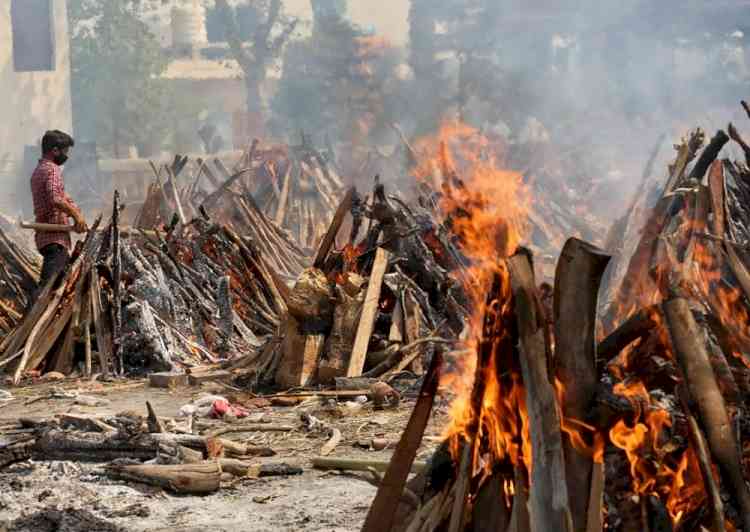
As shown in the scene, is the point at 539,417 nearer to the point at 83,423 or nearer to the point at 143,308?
the point at 83,423

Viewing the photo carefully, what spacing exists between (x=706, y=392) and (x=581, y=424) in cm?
38

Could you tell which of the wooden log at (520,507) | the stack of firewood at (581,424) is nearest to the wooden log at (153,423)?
the stack of firewood at (581,424)

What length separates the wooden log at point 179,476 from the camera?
6727 mm

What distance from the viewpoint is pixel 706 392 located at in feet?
12.7

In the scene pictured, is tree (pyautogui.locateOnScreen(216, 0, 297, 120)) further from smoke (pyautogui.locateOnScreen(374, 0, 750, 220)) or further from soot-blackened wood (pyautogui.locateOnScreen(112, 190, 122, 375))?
soot-blackened wood (pyautogui.locateOnScreen(112, 190, 122, 375))

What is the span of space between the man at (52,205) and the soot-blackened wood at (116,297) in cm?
30

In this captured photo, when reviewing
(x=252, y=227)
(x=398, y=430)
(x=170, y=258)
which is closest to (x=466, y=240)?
(x=170, y=258)

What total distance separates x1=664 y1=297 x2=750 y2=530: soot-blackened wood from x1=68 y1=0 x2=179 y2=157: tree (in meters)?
46.0

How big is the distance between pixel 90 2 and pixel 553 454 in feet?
171

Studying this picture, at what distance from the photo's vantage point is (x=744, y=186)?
9.34 meters

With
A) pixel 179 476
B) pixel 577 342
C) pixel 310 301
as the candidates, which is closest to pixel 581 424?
pixel 577 342

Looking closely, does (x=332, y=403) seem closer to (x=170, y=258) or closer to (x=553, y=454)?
(x=170, y=258)

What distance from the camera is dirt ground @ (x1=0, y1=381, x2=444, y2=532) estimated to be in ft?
20.2

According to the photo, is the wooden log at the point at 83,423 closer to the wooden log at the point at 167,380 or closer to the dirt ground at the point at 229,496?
the dirt ground at the point at 229,496
